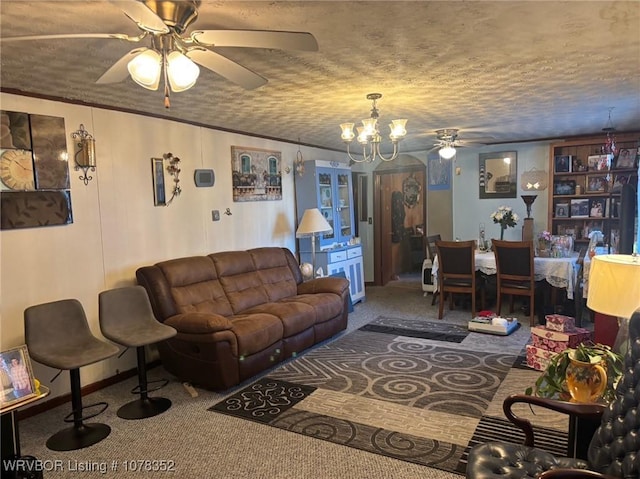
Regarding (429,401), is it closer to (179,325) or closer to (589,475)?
(589,475)

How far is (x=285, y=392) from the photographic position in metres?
3.46

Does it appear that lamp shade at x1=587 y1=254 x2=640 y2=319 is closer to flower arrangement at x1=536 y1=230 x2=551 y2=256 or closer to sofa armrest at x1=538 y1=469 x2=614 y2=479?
sofa armrest at x1=538 y1=469 x2=614 y2=479

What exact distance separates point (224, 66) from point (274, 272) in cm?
314

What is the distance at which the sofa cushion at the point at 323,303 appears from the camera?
14.4 ft

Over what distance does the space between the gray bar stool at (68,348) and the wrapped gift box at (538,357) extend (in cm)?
326

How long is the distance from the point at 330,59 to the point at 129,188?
2.23m

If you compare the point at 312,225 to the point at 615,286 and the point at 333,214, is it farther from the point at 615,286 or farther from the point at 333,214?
the point at 615,286

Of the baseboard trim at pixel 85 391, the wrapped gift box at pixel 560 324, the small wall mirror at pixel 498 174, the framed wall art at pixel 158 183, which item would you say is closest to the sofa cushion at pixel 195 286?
the framed wall art at pixel 158 183

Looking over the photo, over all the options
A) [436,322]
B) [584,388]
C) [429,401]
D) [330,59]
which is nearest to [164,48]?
[330,59]

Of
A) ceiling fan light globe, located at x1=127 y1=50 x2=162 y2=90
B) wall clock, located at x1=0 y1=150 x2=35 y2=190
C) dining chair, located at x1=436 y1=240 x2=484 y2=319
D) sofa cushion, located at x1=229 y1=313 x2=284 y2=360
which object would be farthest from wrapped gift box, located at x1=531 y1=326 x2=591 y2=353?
wall clock, located at x1=0 y1=150 x2=35 y2=190

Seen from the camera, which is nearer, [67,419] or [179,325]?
[67,419]

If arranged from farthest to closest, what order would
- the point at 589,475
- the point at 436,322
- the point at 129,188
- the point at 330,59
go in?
1. the point at 436,322
2. the point at 129,188
3. the point at 330,59
4. the point at 589,475

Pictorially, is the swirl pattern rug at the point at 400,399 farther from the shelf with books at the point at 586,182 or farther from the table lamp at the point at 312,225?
the shelf with books at the point at 586,182

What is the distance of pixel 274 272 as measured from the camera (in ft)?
16.1
